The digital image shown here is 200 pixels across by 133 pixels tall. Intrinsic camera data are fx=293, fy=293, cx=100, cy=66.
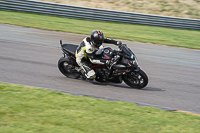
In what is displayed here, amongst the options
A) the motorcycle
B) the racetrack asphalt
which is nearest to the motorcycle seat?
the motorcycle

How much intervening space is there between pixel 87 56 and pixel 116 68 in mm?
1064

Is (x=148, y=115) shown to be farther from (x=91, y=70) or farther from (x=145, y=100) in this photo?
(x=91, y=70)

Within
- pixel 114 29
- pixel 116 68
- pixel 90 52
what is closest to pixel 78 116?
pixel 116 68

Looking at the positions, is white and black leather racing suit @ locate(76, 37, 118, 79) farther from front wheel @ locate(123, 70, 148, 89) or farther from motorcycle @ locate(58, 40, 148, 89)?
front wheel @ locate(123, 70, 148, 89)

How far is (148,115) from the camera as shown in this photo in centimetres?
627

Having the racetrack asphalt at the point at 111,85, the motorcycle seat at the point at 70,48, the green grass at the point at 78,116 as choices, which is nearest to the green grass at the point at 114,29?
the racetrack asphalt at the point at 111,85

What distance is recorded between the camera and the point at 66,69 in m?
9.76

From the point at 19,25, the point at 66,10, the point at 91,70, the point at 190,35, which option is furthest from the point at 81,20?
the point at 91,70

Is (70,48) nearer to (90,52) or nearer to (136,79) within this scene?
(90,52)

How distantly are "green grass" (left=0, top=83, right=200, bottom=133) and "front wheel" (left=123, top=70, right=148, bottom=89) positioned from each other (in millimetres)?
1615

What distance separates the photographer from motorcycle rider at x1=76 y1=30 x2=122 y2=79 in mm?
8578

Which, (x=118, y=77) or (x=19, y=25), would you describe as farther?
(x=19, y=25)

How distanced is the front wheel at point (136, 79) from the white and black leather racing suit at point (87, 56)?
86 cm

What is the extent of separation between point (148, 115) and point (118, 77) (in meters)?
2.74
